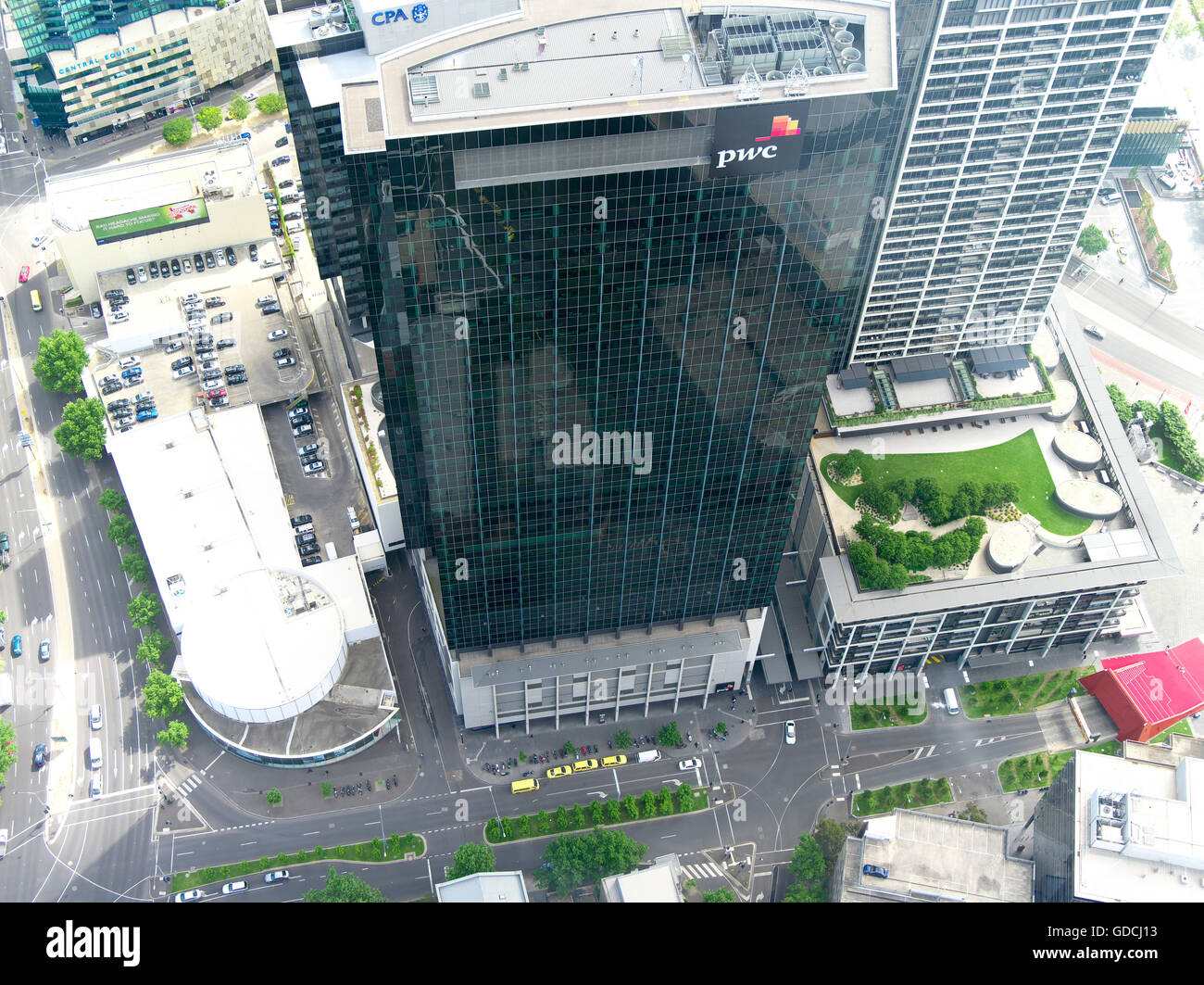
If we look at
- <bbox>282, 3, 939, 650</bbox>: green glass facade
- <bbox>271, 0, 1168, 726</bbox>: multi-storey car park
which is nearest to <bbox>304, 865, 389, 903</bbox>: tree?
<bbox>282, 3, 939, 650</bbox>: green glass facade

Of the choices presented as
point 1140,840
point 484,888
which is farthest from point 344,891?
point 1140,840

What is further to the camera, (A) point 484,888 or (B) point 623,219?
(A) point 484,888

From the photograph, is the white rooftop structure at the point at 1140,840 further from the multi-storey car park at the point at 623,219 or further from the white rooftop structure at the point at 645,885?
the multi-storey car park at the point at 623,219

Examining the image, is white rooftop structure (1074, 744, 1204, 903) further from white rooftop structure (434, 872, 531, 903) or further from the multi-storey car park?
white rooftop structure (434, 872, 531, 903)

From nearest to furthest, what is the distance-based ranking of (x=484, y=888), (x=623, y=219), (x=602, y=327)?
(x=623, y=219), (x=602, y=327), (x=484, y=888)

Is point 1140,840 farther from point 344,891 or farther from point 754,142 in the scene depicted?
point 344,891

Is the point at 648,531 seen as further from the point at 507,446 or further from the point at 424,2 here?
the point at 424,2
